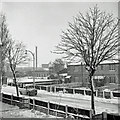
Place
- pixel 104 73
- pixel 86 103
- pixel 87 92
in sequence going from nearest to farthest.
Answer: pixel 86 103 → pixel 87 92 → pixel 104 73

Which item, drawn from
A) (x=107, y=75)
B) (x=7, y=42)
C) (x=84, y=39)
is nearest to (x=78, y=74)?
(x=107, y=75)

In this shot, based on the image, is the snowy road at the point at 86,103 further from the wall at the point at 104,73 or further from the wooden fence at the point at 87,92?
the wall at the point at 104,73

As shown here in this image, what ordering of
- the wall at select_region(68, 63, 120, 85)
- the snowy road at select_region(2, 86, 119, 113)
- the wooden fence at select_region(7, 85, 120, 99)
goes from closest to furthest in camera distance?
the snowy road at select_region(2, 86, 119, 113), the wooden fence at select_region(7, 85, 120, 99), the wall at select_region(68, 63, 120, 85)

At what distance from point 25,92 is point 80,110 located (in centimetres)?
964

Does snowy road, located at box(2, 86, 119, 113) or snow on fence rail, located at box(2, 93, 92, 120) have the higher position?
snow on fence rail, located at box(2, 93, 92, 120)

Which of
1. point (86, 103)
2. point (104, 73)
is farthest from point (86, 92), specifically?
point (104, 73)

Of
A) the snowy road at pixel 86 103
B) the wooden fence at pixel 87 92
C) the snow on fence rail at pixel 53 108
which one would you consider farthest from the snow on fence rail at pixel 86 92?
the snow on fence rail at pixel 53 108

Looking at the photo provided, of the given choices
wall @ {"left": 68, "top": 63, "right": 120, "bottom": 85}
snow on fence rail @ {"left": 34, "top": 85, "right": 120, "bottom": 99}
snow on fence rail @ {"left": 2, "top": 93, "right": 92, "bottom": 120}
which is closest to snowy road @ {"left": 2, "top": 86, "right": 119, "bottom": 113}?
snow on fence rail @ {"left": 34, "top": 85, "right": 120, "bottom": 99}

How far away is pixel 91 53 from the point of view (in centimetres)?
755

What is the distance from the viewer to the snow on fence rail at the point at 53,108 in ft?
22.4

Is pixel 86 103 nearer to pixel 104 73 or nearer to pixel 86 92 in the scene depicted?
pixel 86 92

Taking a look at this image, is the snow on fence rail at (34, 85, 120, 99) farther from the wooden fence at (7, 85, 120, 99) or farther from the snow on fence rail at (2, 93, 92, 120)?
the snow on fence rail at (2, 93, 92, 120)

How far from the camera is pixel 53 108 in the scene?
816 cm

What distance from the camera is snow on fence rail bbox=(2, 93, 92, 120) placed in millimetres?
6816
